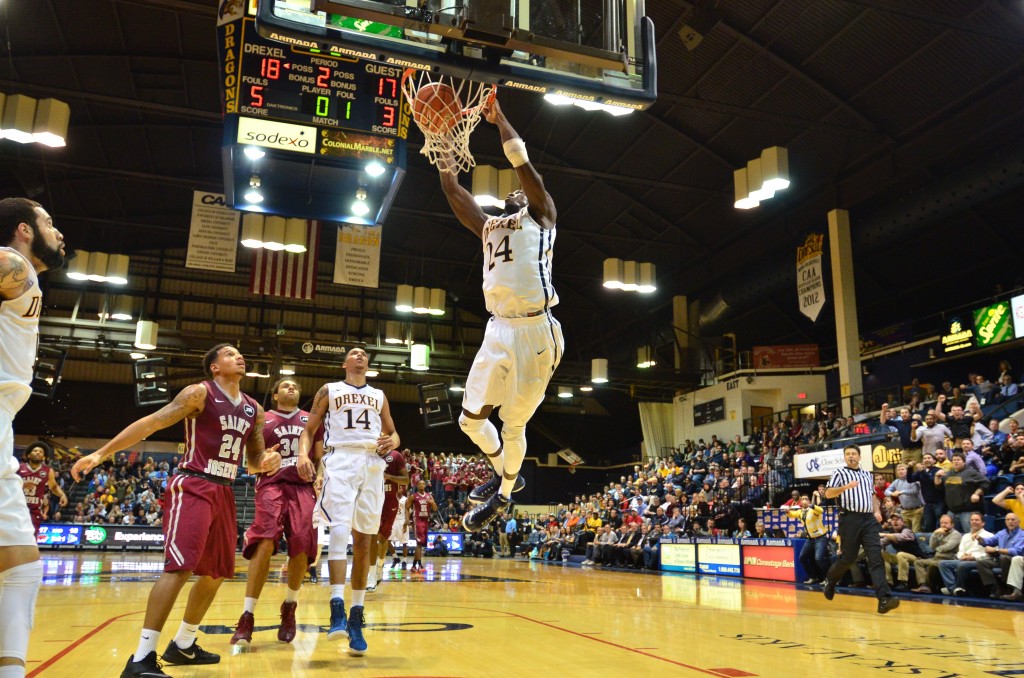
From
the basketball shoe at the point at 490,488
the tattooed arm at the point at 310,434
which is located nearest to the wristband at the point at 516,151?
the tattooed arm at the point at 310,434

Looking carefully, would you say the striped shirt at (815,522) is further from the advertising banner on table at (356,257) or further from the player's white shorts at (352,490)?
the advertising banner on table at (356,257)

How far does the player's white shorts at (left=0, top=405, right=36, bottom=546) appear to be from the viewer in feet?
8.79

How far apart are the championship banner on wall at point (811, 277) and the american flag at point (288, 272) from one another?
40.9 ft

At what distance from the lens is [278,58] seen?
9945mm

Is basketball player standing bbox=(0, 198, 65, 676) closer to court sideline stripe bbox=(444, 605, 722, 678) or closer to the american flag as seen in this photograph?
court sideline stripe bbox=(444, 605, 722, 678)

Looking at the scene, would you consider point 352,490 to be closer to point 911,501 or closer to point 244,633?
point 244,633

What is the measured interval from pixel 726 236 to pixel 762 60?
786cm

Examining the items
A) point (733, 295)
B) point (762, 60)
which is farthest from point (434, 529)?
point (762, 60)

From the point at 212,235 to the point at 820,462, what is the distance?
48.4 feet

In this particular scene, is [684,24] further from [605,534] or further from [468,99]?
[605,534]

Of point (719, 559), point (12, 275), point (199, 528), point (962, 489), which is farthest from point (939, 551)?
point (12, 275)

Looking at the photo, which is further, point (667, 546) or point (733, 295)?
point (733, 295)

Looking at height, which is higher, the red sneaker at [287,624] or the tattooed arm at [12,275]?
the tattooed arm at [12,275]

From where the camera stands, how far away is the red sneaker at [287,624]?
5316 millimetres
